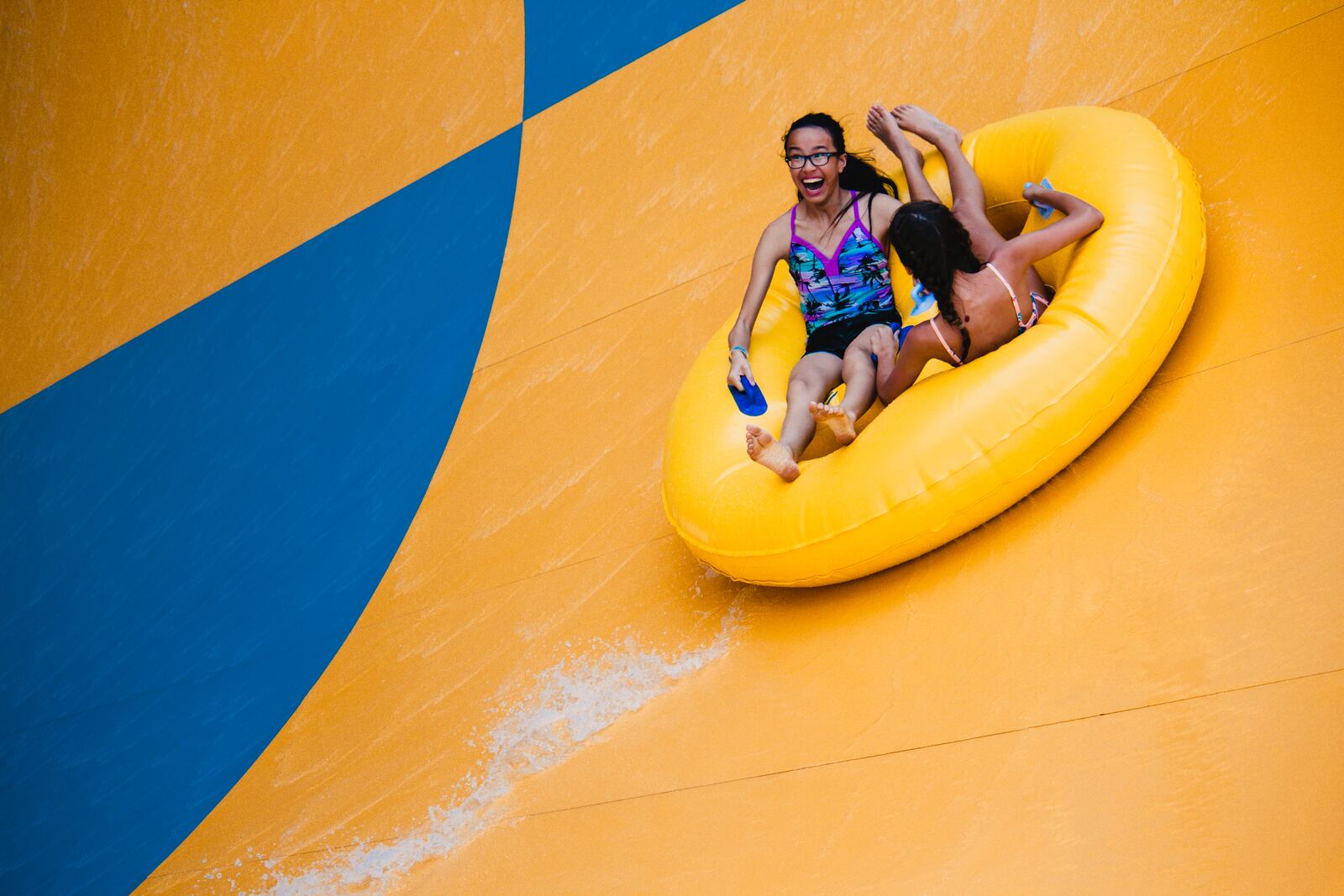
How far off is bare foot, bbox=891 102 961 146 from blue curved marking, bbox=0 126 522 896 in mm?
1856

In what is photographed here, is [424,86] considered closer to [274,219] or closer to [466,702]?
[274,219]

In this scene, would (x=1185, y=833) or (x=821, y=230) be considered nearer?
(x=1185, y=833)

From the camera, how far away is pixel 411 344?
14.1 ft

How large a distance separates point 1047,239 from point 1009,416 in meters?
0.41

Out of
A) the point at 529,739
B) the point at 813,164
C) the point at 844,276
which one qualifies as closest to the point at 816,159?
the point at 813,164

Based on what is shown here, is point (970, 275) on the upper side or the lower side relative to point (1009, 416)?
upper

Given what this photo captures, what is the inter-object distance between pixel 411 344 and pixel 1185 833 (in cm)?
327

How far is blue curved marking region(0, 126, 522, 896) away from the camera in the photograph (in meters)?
3.58

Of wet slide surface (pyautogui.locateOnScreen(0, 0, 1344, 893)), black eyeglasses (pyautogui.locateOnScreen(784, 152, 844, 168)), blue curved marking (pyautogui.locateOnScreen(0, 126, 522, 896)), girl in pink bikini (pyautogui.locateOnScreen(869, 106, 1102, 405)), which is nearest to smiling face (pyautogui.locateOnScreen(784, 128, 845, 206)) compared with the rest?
black eyeglasses (pyautogui.locateOnScreen(784, 152, 844, 168))

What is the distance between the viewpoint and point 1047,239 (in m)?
2.33

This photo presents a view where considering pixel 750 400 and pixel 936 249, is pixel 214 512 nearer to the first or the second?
pixel 750 400

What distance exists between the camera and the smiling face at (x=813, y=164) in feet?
8.80

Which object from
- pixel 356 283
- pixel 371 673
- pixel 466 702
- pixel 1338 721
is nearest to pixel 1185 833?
pixel 1338 721

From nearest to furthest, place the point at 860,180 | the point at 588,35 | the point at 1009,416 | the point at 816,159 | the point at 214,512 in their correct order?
1. the point at 1009,416
2. the point at 816,159
3. the point at 860,180
4. the point at 214,512
5. the point at 588,35
